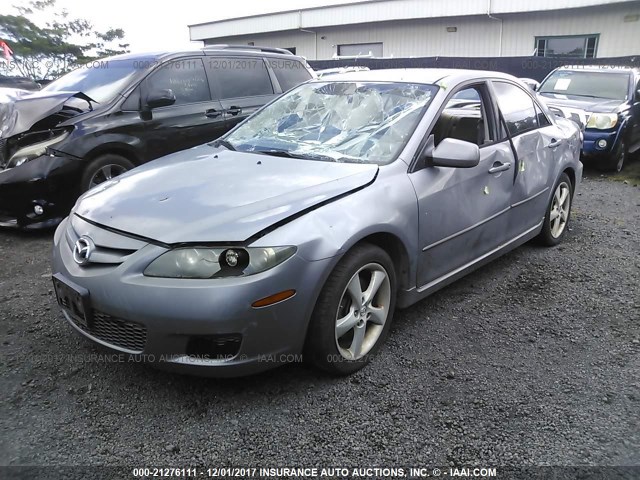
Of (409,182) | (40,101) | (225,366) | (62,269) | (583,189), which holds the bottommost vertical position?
(583,189)

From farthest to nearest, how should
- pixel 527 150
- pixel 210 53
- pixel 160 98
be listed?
pixel 210 53, pixel 160 98, pixel 527 150

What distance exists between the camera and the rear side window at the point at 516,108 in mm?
3949

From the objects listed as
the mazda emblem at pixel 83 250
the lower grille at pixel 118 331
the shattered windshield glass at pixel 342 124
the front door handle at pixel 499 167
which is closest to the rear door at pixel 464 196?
the front door handle at pixel 499 167

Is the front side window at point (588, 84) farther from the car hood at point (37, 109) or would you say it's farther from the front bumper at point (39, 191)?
the front bumper at point (39, 191)

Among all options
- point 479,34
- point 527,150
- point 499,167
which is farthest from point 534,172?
point 479,34

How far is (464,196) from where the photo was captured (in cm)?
333

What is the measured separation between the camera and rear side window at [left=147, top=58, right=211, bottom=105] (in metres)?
5.56

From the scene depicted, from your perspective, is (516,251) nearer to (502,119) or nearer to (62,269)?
(502,119)

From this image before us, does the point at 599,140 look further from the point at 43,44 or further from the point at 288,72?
the point at 43,44

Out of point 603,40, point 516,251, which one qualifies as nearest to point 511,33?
point 603,40

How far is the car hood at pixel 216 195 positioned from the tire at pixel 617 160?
6.80 metres

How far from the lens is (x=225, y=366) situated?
2.35 m

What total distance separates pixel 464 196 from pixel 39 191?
368 cm

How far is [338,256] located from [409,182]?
74 centimetres
